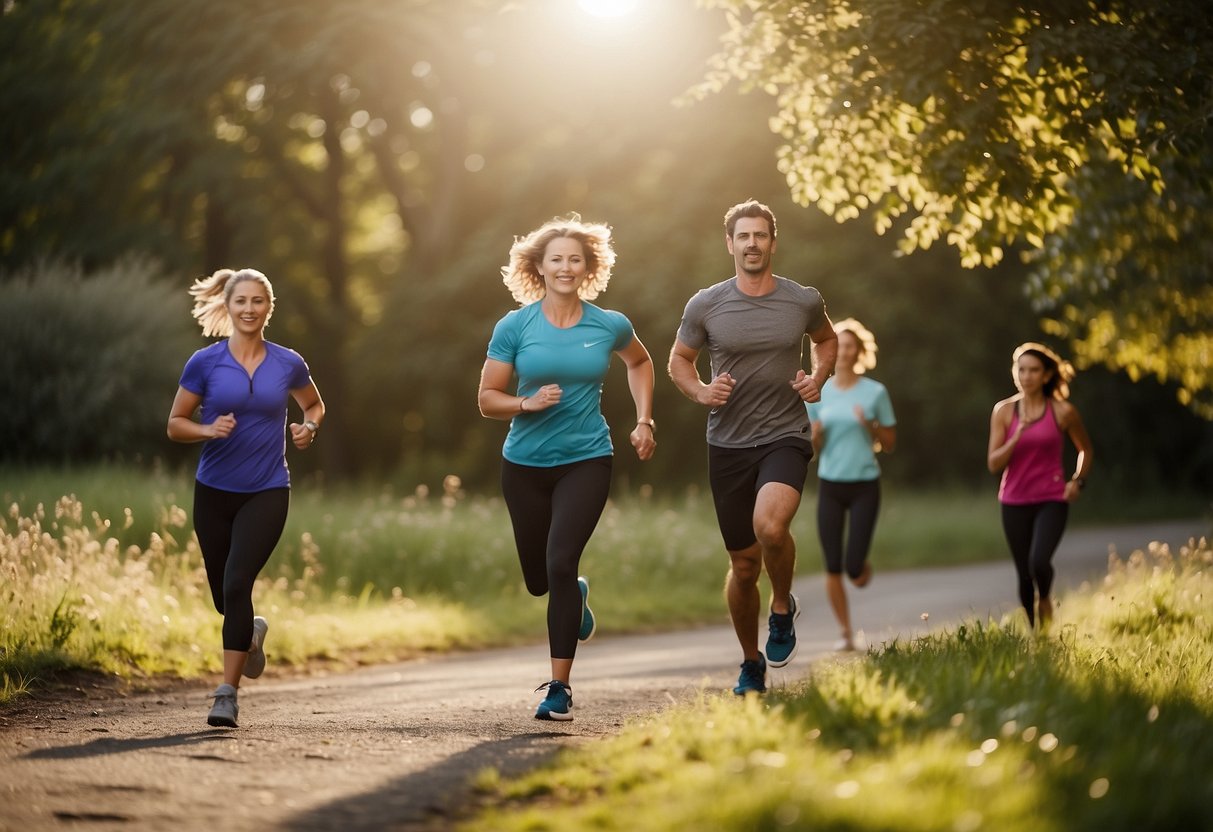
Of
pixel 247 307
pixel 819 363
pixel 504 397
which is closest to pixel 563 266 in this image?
pixel 504 397

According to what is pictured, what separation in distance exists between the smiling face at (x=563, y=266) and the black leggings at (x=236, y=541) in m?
1.71

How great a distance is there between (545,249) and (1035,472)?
4357 millimetres

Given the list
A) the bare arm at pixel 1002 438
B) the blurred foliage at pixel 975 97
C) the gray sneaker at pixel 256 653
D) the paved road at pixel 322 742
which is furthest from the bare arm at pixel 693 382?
the bare arm at pixel 1002 438

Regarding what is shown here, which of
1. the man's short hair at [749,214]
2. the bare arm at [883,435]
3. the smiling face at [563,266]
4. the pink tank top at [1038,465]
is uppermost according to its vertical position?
the man's short hair at [749,214]

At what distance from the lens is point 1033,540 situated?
10.3 metres

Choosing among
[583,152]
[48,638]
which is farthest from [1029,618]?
[583,152]

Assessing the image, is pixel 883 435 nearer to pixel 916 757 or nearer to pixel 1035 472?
pixel 1035 472

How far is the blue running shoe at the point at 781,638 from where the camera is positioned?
304 inches

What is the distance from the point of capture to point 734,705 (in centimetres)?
643

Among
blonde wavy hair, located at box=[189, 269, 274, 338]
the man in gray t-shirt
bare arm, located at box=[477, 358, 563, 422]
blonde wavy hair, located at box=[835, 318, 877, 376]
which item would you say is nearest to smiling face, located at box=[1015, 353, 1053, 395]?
blonde wavy hair, located at box=[835, 318, 877, 376]

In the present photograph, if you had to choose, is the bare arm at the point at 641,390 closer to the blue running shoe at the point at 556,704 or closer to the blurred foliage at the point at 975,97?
the blue running shoe at the point at 556,704

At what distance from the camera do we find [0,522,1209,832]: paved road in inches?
200

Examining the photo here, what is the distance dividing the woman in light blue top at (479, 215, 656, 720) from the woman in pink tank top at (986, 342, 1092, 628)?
372cm

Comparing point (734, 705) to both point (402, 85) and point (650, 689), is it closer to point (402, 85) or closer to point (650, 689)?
point (650, 689)
